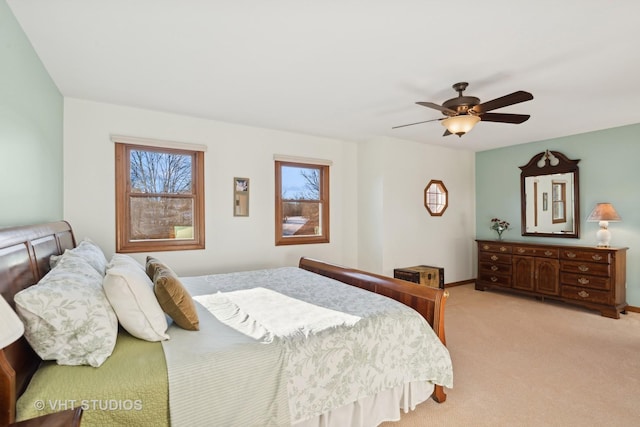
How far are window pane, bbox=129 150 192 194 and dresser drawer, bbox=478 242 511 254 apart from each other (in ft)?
15.1

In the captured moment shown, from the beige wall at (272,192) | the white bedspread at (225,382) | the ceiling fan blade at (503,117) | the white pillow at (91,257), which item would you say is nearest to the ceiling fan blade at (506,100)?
the ceiling fan blade at (503,117)

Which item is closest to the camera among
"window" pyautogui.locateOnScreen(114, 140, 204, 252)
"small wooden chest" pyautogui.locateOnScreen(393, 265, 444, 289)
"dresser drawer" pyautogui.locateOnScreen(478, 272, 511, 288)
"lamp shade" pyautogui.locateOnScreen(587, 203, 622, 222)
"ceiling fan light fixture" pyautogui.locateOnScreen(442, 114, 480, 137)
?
"ceiling fan light fixture" pyautogui.locateOnScreen(442, 114, 480, 137)

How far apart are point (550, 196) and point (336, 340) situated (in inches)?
190

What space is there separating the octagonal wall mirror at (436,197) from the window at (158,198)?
358 centimetres

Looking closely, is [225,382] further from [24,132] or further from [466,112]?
[466,112]

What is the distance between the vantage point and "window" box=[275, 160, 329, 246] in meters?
4.67

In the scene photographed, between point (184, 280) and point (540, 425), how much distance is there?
2868mm

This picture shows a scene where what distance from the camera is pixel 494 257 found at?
527 cm

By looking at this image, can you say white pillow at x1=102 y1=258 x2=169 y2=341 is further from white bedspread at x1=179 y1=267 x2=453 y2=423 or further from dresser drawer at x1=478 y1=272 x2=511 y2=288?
dresser drawer at x1=478 y1=272 x2=511 y2=288

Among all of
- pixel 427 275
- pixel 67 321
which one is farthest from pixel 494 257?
pixel 67 321

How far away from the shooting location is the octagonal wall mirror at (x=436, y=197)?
548 cm

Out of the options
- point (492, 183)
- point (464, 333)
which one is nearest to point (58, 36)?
point (464, 333)

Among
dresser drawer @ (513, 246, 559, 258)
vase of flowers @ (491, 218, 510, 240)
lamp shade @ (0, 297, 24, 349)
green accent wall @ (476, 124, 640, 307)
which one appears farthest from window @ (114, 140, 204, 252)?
green accent wall @ (476, 124, 640, 307)

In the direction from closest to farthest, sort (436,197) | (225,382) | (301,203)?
(225,382) → (301,203) → (436,197)
